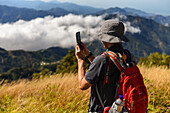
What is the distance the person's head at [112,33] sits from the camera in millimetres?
1983

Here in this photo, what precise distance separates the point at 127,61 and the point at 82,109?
232 cm

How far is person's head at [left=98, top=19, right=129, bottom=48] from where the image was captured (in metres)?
1.98

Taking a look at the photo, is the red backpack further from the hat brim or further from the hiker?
the hat brim

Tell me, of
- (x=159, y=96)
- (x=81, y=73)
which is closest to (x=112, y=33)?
(x=81, y=73)

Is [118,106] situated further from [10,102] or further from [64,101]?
[10,102]

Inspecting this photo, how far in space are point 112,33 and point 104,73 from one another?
2.01ft

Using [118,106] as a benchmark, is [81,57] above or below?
above

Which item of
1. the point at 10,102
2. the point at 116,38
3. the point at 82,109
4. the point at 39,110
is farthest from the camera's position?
the point at 10,102

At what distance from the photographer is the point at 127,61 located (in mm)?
1991

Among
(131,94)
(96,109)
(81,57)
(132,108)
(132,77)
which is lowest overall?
(96,109)

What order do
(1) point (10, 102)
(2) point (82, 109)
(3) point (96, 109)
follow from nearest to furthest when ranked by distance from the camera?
(3) point (96, 109), (2) point (82, 109), (1) point (10, 102)

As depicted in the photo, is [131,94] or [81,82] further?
[81,82]

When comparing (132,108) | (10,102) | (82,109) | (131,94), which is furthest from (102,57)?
(10,102)

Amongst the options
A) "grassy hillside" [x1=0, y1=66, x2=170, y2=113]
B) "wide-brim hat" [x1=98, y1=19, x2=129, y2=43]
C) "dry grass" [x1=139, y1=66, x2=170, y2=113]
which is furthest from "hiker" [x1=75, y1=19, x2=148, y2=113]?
"dry grass" [x1=139, y1=66, x2=170, y2=113]
